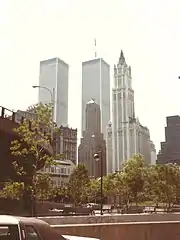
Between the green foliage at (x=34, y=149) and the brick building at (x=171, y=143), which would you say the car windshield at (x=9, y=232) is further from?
the brick building at (x=171, y=143)

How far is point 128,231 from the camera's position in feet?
40.3

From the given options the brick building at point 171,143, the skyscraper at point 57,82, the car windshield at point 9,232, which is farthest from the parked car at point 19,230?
the skyscraper at point 57,82

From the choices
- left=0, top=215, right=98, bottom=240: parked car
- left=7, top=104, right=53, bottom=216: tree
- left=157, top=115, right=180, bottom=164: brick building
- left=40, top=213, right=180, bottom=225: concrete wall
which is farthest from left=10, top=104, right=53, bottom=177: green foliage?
left=157, top=115, right=180, bottom=164: brick building

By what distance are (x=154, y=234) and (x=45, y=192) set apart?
42.4 feet

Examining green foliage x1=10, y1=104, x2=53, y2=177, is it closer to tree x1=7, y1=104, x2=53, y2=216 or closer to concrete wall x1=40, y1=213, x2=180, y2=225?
tree x1=7, y1=104, x2=53, y2=216

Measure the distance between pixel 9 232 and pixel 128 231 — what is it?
23.4ft

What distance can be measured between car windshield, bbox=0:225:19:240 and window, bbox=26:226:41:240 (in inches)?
8.1

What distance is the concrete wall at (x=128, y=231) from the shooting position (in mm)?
10905

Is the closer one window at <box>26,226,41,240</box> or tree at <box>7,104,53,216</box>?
window at <box>26,226,41,240</box>

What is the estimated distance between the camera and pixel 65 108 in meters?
182

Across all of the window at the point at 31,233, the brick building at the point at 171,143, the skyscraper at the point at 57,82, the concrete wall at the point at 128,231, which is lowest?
the concrete wall at the point at 128,231

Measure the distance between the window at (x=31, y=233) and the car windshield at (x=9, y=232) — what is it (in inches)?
8.1

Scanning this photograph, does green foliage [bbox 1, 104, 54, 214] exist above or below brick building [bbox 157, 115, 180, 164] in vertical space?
below

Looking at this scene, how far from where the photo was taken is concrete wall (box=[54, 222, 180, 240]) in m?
10.9
